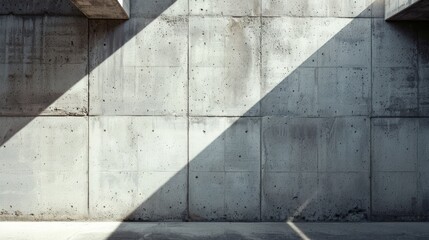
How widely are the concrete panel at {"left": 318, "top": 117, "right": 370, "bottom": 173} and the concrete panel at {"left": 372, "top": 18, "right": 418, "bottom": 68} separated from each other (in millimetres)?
1151

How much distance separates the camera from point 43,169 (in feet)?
25.7

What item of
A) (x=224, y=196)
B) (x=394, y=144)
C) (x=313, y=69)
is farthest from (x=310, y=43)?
(x=224, y=196)

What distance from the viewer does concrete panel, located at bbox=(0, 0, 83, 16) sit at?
310 inches

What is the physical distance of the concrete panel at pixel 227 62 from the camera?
793 cm

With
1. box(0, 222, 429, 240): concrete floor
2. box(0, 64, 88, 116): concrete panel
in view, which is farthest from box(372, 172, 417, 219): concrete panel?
box(0, 64, 88, 116): concrete panel

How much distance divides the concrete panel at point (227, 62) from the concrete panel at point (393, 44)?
84.7 inches

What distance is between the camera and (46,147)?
7852 millimetres

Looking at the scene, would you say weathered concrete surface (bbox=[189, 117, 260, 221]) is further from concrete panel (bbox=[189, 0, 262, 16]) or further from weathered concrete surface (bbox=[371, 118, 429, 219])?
weathered concrete surface (bbox=[371, 118, 429, 219])

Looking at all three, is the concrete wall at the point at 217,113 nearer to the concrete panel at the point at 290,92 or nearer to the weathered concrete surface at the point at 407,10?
the concrete panel at the point at 290,92

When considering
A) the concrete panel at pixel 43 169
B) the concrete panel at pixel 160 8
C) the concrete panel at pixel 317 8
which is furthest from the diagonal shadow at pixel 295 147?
the concrete panel at pixel 160 8

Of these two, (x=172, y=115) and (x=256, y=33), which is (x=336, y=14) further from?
(x=172, y=115)

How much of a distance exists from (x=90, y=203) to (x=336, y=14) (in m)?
5.53

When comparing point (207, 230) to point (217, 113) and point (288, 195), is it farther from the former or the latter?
point (217, 113)

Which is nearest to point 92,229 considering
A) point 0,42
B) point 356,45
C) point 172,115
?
point 172,115
